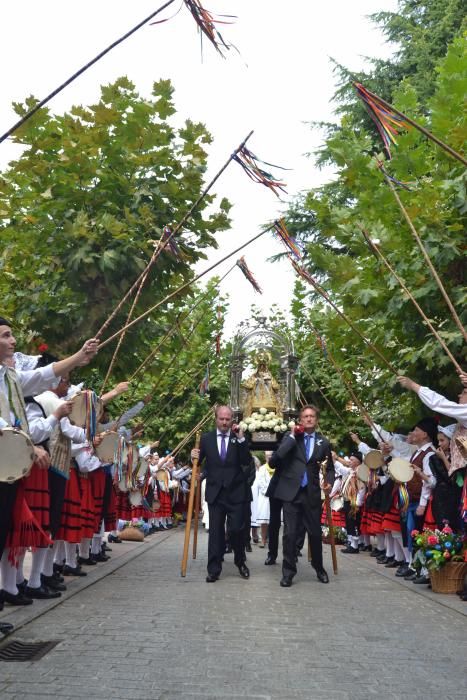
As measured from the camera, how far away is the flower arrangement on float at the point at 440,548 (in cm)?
983

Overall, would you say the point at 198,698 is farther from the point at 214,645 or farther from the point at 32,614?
the point at 32,614

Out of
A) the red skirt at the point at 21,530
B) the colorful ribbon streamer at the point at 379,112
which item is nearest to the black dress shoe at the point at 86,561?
the red skirt at the point at 21,530

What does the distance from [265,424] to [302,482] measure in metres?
7.96

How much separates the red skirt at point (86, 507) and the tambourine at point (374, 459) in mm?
5149

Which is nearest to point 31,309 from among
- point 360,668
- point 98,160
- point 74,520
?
point 98,160

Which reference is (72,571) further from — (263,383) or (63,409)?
(263,383)

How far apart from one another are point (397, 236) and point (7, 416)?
21.7ft

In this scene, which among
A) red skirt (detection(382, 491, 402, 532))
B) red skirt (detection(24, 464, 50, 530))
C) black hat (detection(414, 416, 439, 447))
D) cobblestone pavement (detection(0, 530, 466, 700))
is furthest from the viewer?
red skirt (detection(382, 491, 402, 532))

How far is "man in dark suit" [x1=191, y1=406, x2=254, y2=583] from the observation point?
37.2 feet

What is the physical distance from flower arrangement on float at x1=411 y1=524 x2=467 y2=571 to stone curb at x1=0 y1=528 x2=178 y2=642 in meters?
3.88

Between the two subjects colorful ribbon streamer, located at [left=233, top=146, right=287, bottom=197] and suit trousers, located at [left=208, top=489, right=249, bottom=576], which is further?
suit trousers, located at [left=208, top=489, right=249, bottom=576]

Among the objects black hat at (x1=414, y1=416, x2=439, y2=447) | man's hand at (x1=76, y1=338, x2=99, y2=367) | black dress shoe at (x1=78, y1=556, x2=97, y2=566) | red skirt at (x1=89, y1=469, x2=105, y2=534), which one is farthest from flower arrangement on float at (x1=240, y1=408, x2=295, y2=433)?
man's hand at (x1=76, y1=338, x2=99, y2=367)

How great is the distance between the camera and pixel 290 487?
11.2 metres

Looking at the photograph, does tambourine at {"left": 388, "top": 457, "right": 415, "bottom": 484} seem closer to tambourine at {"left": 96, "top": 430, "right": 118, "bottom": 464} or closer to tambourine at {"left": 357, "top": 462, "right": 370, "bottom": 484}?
tambourine at {"left": 357, "top": 462, "right": 370, "bottom": 484}
